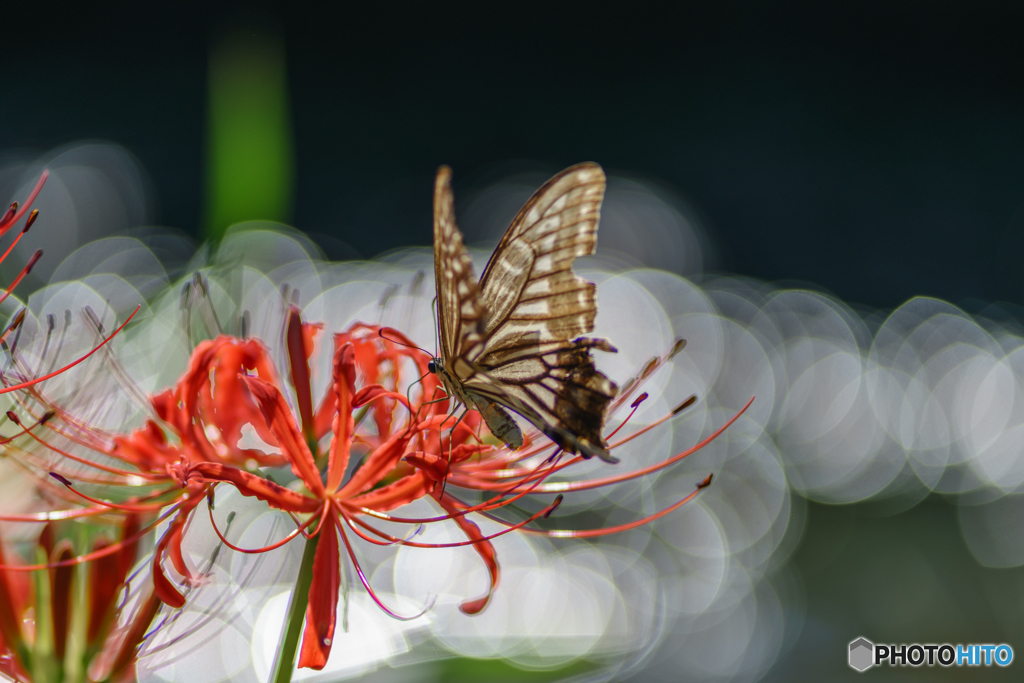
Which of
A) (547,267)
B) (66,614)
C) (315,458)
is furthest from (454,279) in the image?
(66,614)

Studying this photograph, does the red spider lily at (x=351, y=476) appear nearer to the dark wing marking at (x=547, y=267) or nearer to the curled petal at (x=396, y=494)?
the curled petal at (x=396, y=494)

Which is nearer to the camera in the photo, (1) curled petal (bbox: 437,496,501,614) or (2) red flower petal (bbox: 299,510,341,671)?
(2) red flower petal (bbox: 299,510,341,671)

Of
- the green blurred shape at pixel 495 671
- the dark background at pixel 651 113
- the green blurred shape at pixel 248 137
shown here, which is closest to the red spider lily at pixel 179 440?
the green blurred shape at pixel 495 671

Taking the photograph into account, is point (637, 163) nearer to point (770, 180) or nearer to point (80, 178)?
point (770, 180)

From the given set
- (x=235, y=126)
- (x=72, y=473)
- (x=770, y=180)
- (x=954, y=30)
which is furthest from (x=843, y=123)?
(x=72, y=473)

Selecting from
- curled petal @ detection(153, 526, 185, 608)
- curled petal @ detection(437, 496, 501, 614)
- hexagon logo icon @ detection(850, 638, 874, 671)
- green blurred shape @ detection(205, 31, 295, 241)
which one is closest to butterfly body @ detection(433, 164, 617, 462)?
curled petal @ detection(437, 496, 501, 614)

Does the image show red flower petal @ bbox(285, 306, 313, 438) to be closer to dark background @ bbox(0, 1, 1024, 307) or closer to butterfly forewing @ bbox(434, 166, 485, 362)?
butterfly forewing @ bbox(434, 166, 485, 362)
